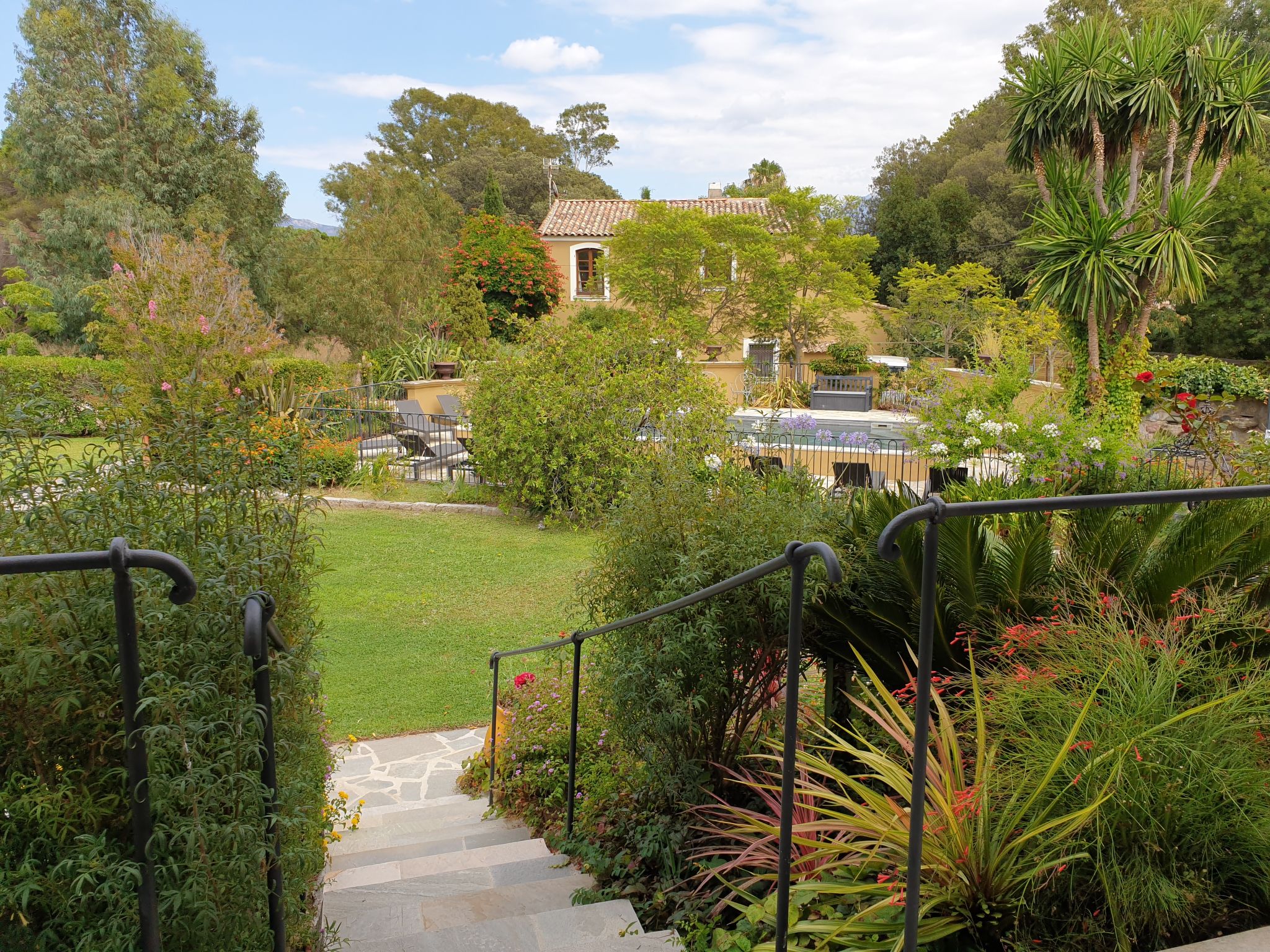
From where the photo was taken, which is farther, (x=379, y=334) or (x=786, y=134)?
(x=786, y=134)

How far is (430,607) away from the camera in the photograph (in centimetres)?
773

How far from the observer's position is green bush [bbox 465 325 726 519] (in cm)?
1055

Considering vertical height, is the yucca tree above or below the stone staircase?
above

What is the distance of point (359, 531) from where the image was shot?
10.2 meters

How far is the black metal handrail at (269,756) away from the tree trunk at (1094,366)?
14.3 metres

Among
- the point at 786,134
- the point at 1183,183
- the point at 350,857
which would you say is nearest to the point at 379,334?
the point at 1183,183

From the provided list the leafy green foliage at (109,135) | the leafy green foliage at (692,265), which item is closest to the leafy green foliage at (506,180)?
the leafy green foliage at (109,135)

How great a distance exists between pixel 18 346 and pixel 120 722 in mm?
21941

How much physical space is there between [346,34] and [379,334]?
49.7 ft

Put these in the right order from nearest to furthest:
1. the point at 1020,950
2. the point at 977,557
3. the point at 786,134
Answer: the point at 1020,950 < the point at 977,557 < the point at 786,134

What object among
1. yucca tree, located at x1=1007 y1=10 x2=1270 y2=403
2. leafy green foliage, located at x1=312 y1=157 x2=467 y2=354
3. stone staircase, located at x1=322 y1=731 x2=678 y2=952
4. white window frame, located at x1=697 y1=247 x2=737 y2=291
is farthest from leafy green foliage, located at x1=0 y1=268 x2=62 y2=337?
yucca tree, located at x1=1007 y1=10 x2=1270 y2=403

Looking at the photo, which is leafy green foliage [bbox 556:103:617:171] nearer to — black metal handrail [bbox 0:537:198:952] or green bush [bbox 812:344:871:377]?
green bush [bbox 812:344:871:377]

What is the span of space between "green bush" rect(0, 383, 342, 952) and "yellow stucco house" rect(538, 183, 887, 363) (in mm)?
27305

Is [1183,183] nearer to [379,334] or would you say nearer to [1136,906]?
[1136,906]
